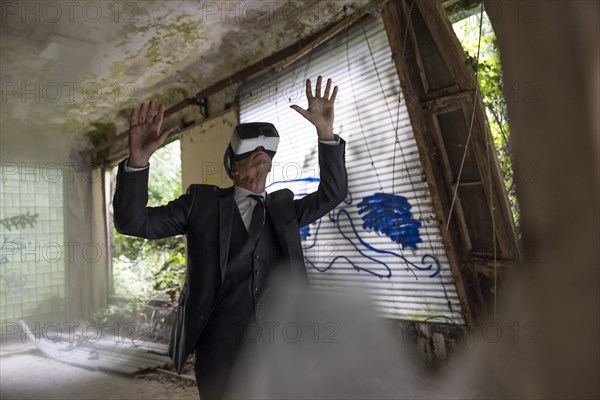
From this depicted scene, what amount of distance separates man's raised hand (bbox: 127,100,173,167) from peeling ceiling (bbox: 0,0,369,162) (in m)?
2.15

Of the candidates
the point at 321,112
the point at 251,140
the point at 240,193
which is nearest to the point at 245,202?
the point at 240,193

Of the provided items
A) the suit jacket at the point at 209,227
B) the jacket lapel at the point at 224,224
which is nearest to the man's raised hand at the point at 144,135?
the suit jacket at the point at 209,227

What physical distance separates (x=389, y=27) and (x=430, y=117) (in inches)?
24.8

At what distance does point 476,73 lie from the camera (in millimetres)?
2736

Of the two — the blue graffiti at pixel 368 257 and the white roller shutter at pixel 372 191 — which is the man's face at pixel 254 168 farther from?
the blue graffiti at pixel 368 257

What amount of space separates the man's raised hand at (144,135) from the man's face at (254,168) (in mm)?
407

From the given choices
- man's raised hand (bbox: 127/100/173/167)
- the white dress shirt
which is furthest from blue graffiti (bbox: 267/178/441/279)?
man's raised hand (bbox: 127/100/173/167)

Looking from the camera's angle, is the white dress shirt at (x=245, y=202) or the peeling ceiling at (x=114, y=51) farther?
the peeling ceiling at (x=114, y=51)

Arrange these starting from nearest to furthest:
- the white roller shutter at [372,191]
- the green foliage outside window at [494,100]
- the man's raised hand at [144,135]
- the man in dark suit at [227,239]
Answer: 1. the man's raised hand at [144,135]
2. the man in dark suit at [227,239]
3. the green foliage outside window at [494,100]
4. the white roller shutter at [372,191]

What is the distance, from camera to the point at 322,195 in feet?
6.45

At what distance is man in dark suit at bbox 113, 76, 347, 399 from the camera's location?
182cm

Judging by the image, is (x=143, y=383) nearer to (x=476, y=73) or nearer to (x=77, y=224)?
(x=77, y=224)

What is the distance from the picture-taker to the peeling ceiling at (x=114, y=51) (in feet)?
12.3

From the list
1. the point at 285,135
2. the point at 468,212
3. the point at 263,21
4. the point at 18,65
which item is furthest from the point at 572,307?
the point at 18,65
